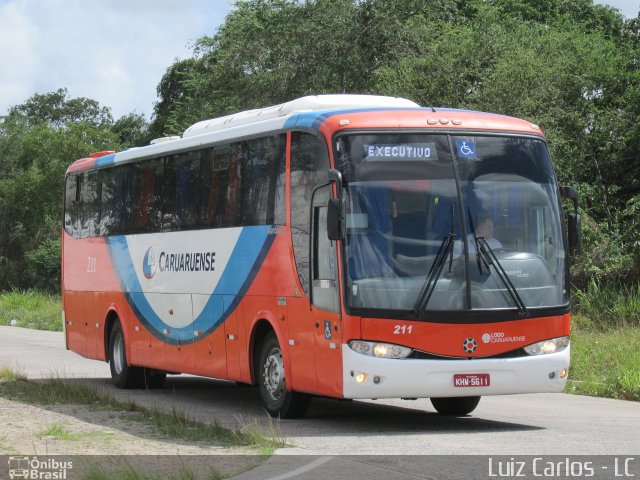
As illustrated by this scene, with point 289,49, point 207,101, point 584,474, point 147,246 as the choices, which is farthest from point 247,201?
point 207,101

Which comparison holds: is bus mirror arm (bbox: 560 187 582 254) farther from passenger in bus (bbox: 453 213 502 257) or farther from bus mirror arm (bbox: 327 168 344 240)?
bus mirror arm (bbox: 327 168 344 240)

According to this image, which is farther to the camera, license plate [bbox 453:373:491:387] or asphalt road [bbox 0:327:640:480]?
license plate [bbox 453:373:491:387]

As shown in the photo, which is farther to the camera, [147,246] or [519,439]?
[147,246]

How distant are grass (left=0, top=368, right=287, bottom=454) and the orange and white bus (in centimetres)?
126

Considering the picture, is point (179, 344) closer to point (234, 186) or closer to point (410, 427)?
point (234, 186)

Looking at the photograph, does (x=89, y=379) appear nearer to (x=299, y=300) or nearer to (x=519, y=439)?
(x=299, y=300)

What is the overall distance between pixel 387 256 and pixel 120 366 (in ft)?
26.6

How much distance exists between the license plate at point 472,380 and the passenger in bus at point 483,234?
1263mm

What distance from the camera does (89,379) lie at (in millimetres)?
21188

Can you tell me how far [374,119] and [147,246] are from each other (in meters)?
6.17

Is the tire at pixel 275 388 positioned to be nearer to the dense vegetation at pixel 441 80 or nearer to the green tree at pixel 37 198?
the dense vegetation at pixel 441 80

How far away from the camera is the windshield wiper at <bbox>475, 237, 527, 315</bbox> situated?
42.7 ft

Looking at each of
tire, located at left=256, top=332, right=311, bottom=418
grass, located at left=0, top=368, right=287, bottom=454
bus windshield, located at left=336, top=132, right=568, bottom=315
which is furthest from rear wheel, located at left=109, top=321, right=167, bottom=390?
bus windshield, located at left=336, top=132, right=568, bottom=315

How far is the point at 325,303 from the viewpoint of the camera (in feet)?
43.2
